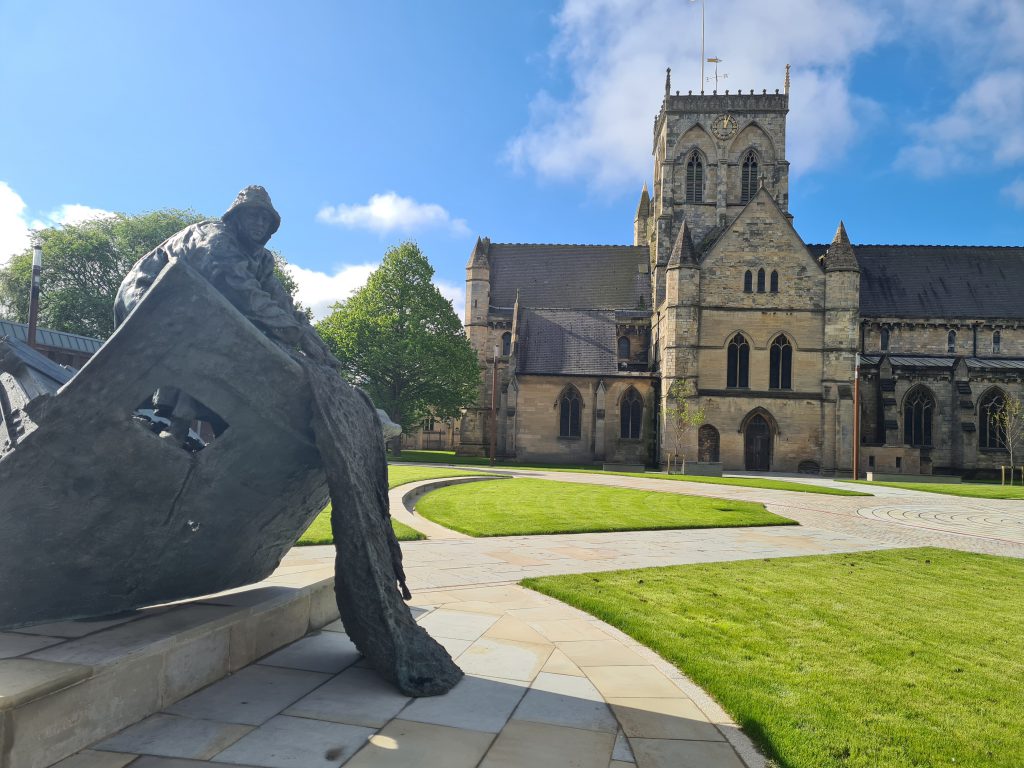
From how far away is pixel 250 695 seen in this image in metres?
4.09

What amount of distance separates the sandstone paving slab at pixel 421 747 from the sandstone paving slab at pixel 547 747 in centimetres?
10

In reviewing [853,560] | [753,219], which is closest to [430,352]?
[753,219]

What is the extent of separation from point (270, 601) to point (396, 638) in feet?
4.67

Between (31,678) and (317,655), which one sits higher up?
(31,678)

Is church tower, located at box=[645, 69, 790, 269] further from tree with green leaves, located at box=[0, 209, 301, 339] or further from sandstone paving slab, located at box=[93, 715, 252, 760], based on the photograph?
sandstone paving slab, located at box=[93, 715, 252, 760]

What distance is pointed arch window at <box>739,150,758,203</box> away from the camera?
46062 mm

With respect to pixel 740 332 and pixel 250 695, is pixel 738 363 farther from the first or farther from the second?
pixel 250 695

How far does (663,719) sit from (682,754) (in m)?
0.45

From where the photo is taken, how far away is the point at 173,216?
4338cm

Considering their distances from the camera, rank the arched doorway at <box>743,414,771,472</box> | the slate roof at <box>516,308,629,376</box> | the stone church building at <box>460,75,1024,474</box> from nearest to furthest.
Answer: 1. the stone church building at <box>460,75,1024,474</box>
2. the arched doorway at <box>743,414,771,472</box>
3. the slate roof at <box>516,308,629,376</box>

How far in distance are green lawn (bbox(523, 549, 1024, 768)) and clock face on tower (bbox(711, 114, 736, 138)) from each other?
42.3 metres

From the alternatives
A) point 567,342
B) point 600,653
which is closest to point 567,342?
point 567,342

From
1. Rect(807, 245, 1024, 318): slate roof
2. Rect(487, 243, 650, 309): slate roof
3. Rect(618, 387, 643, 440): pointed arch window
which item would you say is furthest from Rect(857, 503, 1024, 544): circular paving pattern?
Rect(487, 243, 650, 309): slate roof

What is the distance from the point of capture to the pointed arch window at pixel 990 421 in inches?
1582
